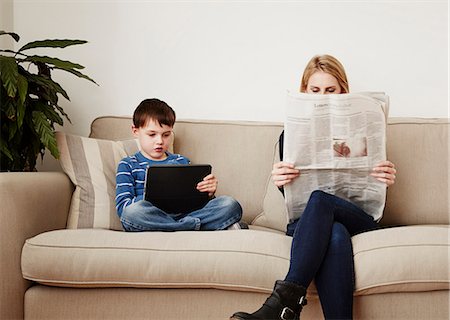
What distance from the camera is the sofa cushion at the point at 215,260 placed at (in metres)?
1.75

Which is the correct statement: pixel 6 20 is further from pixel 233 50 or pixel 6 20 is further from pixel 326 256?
pixel 326 256

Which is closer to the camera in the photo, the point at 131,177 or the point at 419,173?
the point at 131,177

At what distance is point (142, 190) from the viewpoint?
2.32 m

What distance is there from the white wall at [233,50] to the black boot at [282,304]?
137cm

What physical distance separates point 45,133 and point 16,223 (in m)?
0.43

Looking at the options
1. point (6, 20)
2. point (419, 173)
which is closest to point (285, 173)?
point (419, 173)

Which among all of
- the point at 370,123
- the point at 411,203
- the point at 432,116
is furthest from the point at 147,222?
the point at 432,116

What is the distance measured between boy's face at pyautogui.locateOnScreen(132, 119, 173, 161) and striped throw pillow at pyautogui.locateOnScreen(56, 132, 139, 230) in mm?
110

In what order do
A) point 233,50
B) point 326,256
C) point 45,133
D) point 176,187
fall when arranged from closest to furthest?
point 326,256, point 176,187, point 45,133, point 233,50

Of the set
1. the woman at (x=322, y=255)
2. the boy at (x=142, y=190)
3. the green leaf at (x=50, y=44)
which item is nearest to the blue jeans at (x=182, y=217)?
the boy at (x=142, y=190)

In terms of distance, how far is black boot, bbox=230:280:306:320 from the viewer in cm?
167

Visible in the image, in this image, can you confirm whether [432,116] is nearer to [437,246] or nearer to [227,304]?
[437,246]

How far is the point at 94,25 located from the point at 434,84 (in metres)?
1.63

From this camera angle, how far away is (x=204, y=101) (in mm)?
2994
